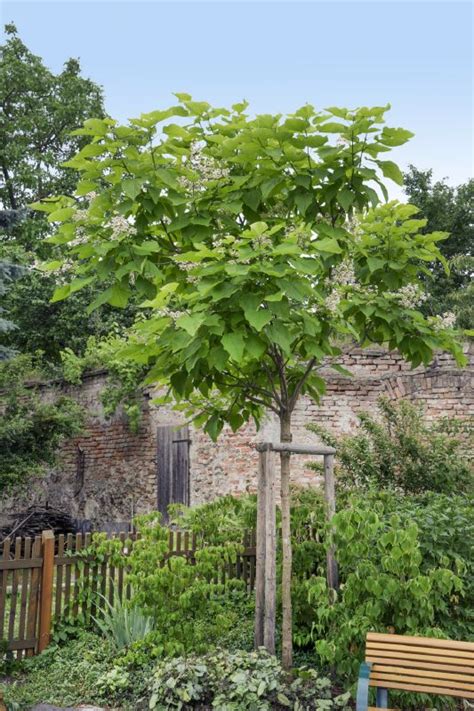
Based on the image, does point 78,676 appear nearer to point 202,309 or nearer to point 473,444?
point 202,309

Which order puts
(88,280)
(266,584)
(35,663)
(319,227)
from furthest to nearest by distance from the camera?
(35,663) → (266,584) → (319,227) → (88,280)

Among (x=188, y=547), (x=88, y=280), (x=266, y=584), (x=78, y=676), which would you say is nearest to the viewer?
(x=88, y=280)

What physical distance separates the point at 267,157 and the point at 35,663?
17.2ft

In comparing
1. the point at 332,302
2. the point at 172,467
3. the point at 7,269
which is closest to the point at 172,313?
the point at 332,302

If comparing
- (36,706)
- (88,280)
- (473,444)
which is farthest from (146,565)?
(473,444)

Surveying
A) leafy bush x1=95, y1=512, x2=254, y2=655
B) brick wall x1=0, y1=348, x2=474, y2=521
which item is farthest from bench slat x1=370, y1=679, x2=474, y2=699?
brick wall x1=0, y1=348, x2=474, y2=521

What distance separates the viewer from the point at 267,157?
5.32 m

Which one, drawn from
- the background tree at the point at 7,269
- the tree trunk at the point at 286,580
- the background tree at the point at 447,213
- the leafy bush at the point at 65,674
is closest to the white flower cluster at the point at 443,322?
the tree trunk at the point at 286,580

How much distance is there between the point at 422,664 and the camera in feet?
15.6

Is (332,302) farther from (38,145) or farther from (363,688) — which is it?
(38,145)

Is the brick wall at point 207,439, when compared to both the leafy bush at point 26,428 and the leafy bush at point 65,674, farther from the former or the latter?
the leafy bush at point 65,674

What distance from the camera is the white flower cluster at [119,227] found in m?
5.07

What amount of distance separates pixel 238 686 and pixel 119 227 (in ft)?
10.6

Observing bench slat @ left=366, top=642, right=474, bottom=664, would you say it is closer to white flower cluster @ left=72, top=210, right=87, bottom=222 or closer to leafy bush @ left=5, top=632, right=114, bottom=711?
leafy bush @ left=5, top=632, right=114, bottom=711
